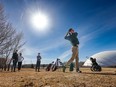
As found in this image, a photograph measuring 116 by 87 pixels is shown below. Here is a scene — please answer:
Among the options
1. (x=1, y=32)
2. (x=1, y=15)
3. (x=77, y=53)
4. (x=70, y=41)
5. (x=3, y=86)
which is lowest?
(x=3, y=86)

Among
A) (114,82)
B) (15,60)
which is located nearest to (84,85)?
(114,82)

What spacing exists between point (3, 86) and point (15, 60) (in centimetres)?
1193

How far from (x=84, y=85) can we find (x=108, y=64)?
8543 centimetres

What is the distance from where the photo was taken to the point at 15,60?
1692 cm

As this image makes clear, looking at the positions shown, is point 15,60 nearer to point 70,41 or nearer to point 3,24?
point 3,24

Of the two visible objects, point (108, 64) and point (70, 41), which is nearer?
point (70, 41)

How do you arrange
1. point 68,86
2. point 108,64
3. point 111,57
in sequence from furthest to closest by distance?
point 111,57, point 108,64, point 68,86

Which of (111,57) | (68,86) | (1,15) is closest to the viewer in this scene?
(68,86)

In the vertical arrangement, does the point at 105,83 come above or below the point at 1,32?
below

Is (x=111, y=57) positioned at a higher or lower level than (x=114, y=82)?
higher

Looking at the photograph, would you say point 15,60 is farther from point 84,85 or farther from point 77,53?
point 84,85

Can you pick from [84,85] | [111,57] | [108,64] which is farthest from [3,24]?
[111,57]

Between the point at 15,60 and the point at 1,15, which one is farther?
the point at 1,15

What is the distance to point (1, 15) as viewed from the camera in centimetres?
2127
